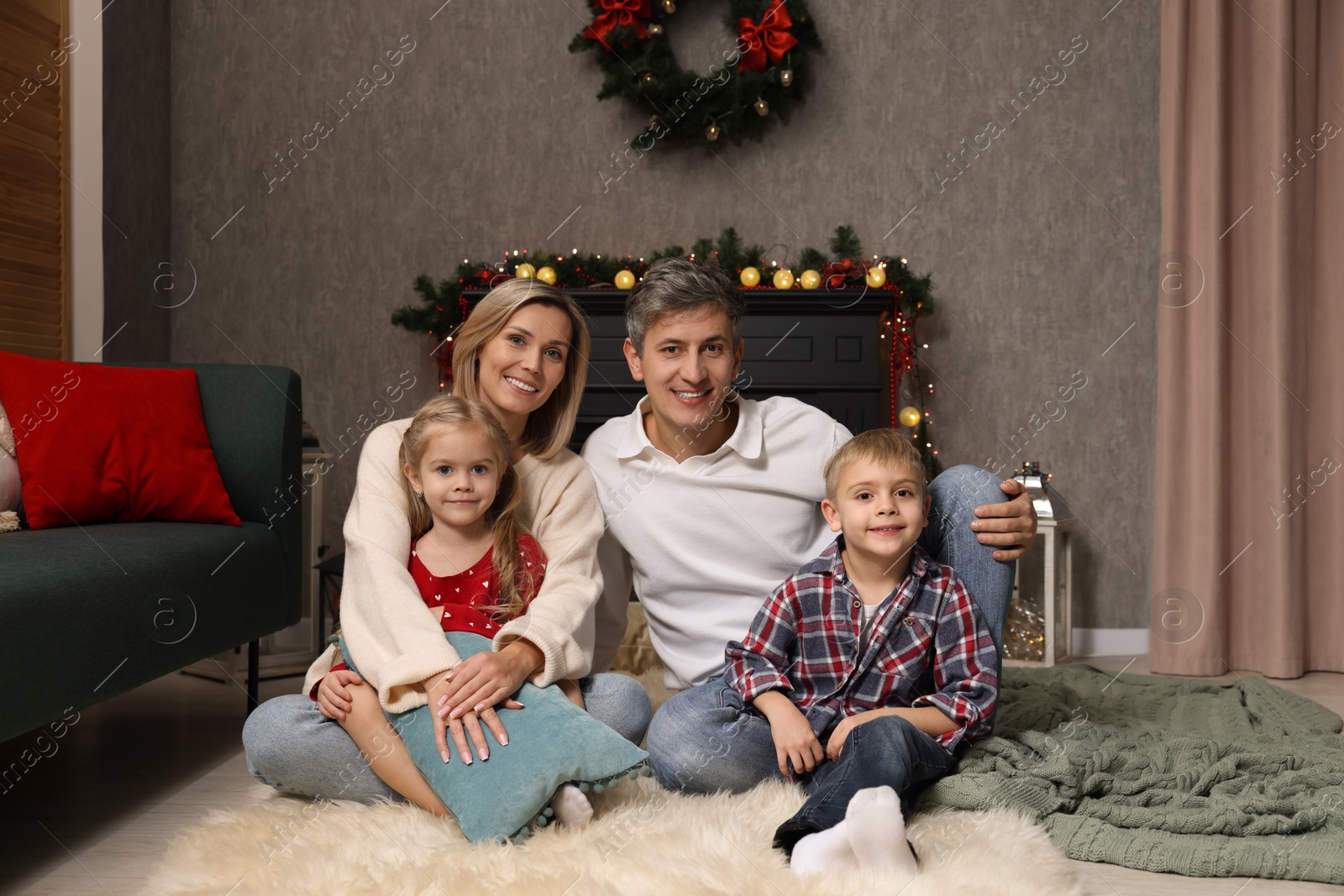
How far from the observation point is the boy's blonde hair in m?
1.53

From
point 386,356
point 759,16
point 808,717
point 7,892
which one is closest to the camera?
point 7,892

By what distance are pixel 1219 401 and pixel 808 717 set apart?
74.4 inches

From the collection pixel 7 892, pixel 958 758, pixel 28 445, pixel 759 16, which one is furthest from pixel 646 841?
pixel 759 16

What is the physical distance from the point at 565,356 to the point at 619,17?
1.82m

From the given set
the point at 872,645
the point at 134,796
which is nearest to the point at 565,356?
the point at 872,645

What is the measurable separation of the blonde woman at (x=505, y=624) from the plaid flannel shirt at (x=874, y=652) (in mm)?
250

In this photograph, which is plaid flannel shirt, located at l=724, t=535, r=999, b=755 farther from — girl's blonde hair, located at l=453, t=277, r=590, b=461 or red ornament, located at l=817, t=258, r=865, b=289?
red ornament, located at l=817, t=258, r=865, b=289

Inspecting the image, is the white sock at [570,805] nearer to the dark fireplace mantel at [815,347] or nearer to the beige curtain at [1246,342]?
the dark fireplace mantel at [815,347]

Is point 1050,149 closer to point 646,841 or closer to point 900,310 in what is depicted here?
point 900,310

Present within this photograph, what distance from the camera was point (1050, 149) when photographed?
3.20 meters

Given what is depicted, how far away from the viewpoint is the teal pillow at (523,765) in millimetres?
1357

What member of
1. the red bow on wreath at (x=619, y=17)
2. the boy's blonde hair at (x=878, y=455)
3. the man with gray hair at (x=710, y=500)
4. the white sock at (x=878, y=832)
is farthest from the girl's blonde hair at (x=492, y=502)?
the red bow on wreath at (x=619, y=17)

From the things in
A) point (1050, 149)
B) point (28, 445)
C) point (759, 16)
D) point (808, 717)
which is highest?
point (759, 16)

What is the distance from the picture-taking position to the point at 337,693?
1.55 metres
